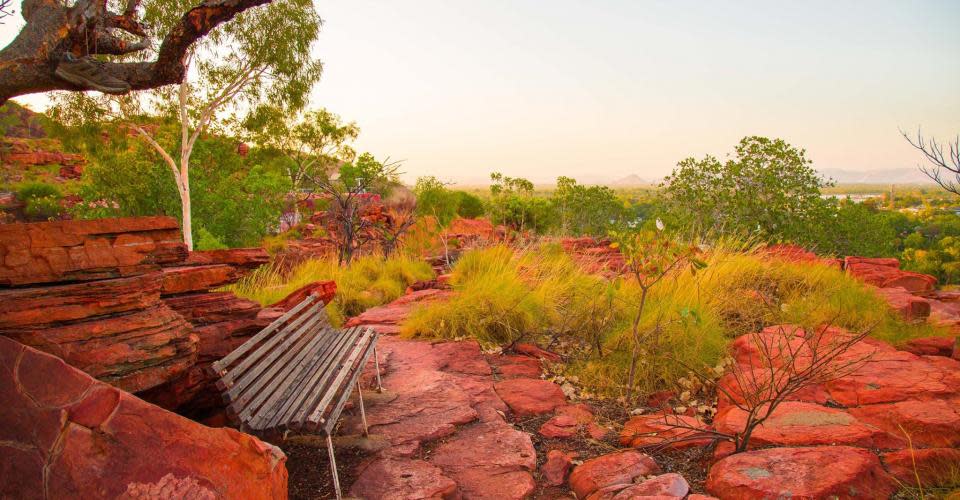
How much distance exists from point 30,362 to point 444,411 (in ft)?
8.11

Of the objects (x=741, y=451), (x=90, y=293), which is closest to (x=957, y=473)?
(x=741, y=451)

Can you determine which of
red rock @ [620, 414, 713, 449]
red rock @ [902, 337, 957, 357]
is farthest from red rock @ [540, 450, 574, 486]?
red rock @ [902, 337, 957, 357]

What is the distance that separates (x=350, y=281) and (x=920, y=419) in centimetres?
743

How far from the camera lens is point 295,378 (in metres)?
3.27

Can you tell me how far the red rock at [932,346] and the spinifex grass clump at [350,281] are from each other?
6.27 m

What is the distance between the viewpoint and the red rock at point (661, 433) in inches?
126

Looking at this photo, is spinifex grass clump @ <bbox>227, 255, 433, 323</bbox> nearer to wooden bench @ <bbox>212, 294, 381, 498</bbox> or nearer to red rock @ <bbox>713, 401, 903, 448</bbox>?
wooden bench @ <bbox>212, 294, 381, 498</bbox>

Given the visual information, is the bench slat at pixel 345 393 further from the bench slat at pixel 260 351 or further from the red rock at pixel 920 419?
the red rock at pixel 920 419

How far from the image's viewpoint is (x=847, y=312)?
532 cm

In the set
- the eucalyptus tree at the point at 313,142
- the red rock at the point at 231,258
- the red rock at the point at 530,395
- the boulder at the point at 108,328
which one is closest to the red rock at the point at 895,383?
the red rock at the point at 530,395

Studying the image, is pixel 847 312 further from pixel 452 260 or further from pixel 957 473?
pixel 452 260

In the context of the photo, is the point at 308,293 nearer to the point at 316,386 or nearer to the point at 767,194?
the point at 316,386

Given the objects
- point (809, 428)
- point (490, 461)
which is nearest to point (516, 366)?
point (490, 461)

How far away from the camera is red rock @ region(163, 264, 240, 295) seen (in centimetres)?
367
